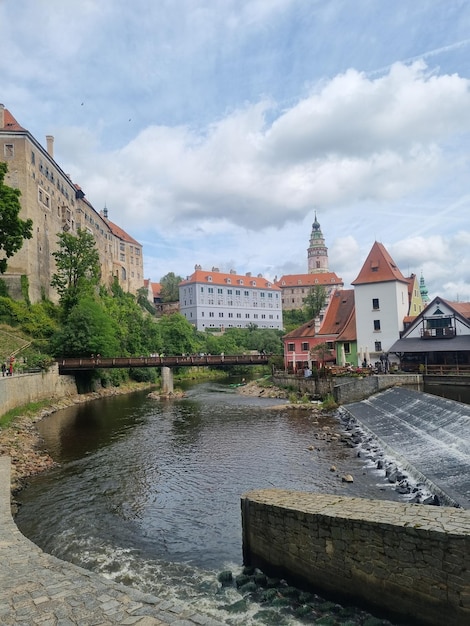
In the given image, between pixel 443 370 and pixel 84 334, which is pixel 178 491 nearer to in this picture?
pixel 443 370

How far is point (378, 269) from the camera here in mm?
39281

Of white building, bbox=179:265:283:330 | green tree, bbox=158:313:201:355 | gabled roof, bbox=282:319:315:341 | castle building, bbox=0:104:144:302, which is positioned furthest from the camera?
white building, bbox=179:265:283:330

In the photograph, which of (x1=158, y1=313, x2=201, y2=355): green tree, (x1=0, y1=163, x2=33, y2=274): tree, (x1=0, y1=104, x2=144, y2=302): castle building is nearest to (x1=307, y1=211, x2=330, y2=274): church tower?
(x1=158, y1=313, x2=201, y2=355): green tree

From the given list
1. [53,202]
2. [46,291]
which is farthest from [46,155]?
[46,291]

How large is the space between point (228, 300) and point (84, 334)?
180ft

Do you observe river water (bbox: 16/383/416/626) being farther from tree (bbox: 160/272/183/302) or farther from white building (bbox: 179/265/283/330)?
tree (bbox: 160/272/183/302)

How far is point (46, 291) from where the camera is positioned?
1941 inches

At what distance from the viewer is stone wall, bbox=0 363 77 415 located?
83.4 feet

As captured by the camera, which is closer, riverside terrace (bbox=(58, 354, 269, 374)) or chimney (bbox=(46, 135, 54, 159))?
riverside terrace (bbox=(58, 354, 269, 374))

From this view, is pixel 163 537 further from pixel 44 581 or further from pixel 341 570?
pixel 341 570

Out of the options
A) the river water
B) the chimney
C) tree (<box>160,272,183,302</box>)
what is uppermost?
the chimney

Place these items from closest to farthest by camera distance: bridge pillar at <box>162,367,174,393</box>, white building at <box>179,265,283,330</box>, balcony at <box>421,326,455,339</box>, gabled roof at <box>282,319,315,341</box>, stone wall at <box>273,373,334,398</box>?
balcony at <box>421,326,455,339</box>
stone wall at <box>273,373,334,398</box>
bridge pillar at <box>162,367,174,393</box>
gabled roof at <box>282,319,315,341</box>
white building at <box>179,265,283,330</box>

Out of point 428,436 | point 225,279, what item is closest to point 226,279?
point 225,279

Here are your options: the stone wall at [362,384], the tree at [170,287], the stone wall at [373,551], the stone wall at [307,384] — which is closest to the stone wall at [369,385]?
the stone wall at [362,384]
